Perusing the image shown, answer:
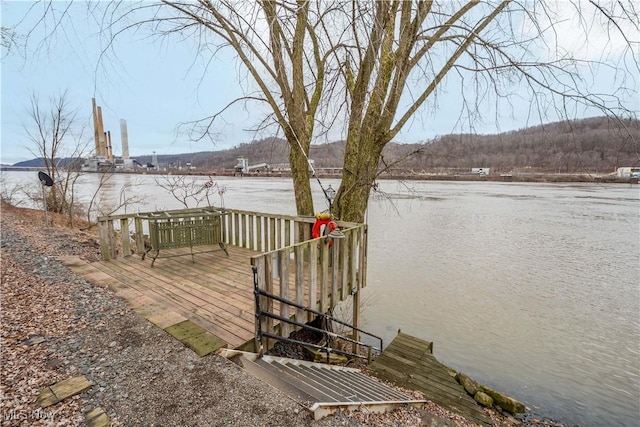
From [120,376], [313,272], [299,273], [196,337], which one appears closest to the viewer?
[120,376]

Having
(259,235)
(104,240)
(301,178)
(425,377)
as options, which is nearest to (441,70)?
(301,178)

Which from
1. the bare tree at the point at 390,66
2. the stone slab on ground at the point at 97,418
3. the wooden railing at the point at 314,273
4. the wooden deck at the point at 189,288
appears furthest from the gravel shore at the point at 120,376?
the bare tree at the point at 390,66

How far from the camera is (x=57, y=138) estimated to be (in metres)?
10.7

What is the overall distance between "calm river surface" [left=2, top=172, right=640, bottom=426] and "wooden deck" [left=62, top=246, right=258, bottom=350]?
122 inches

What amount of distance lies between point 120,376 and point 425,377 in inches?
135

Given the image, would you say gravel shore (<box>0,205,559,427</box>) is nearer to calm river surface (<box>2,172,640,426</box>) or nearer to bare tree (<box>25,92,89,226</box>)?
calm river surface (<box>2,172,640,426</box>)

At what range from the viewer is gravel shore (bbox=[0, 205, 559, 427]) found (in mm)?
1837

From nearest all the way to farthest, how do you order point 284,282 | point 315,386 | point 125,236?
point 315,386 < point 284,282 < point 125,236

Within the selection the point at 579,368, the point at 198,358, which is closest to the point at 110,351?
the point at 198,358

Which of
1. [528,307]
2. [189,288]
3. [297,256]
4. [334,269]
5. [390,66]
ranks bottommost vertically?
[528,307]

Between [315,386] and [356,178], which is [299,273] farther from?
[356,178]

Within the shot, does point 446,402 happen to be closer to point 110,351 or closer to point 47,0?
point 110,351

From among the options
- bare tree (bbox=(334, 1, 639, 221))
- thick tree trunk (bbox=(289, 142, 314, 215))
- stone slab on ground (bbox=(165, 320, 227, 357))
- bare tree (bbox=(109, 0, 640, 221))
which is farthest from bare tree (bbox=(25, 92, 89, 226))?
bare tree (bbox=(334, 1, 639, 221))

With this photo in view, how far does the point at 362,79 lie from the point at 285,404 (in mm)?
4651
